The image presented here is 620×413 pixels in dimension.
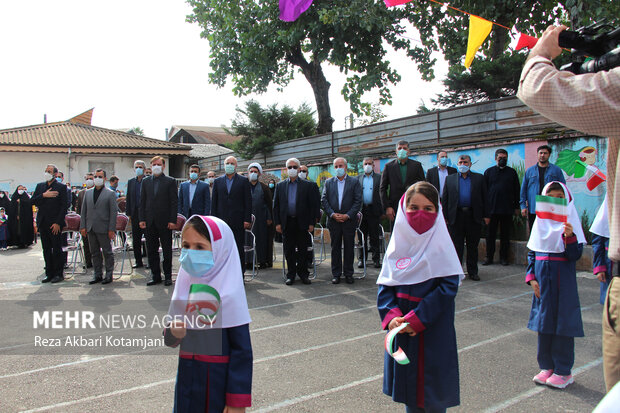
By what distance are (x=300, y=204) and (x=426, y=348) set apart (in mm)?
5868

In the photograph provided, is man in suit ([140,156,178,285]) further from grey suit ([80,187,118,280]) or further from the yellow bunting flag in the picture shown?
the yellow bunting flag

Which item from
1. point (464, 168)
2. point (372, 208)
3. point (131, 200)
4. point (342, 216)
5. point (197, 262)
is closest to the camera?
point (197, 262)

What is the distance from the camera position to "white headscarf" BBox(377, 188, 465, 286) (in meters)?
2.60

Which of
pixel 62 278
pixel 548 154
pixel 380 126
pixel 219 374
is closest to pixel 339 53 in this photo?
pixel 380 126

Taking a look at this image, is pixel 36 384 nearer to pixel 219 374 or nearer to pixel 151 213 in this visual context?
pixel 219 374

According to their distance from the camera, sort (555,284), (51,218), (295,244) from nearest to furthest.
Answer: (555,284), (295,244), (51,218)

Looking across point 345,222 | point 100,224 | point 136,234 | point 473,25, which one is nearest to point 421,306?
point 473,25

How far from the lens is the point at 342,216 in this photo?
8.06 metres

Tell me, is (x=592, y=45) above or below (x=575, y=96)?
above

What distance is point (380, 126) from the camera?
15297 mm

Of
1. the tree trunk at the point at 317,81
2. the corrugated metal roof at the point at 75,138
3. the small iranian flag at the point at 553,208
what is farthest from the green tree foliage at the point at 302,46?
the small iranian flag at the point at 553,208

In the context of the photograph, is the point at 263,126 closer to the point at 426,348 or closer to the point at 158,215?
the point at 158,215

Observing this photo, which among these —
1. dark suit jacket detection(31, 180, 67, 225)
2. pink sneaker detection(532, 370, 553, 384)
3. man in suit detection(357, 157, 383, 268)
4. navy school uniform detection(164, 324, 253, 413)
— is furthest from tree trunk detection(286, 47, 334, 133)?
navy school uniform detection(164, 324, 253, 413)

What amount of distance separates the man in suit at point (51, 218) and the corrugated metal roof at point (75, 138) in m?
19.1
